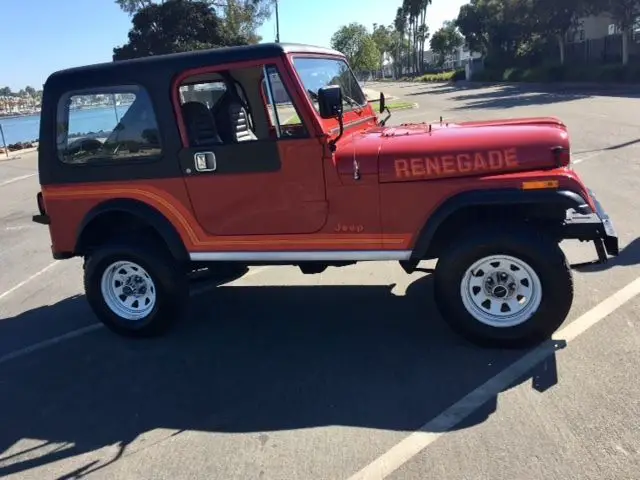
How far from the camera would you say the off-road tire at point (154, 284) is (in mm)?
4664

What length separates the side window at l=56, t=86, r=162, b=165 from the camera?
178 inches

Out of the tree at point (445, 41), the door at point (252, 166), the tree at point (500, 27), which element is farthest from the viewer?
the tree at point (445, 41)

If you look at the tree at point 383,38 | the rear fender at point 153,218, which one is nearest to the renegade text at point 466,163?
the rear fender at point 153,218

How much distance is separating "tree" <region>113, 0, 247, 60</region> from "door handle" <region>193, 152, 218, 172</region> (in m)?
34.3

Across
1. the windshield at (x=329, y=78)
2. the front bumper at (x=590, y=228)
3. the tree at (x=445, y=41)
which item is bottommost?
the front bumper at (x=590, y=228)

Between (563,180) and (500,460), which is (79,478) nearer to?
(500,460)

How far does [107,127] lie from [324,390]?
2618 millimetres

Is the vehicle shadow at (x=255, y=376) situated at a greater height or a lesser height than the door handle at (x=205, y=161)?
lesser

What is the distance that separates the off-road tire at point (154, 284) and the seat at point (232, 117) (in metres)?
1.06

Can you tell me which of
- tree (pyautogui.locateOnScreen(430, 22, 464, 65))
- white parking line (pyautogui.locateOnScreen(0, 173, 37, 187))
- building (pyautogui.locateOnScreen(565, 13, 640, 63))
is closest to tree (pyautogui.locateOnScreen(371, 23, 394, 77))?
tree (pyautogui.locateOnScreen(430, 22, 464, 65))

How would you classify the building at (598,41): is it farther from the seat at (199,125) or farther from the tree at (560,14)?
the seat at (199,125)

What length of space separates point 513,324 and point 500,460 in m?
1.27

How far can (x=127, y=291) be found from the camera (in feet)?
16.1

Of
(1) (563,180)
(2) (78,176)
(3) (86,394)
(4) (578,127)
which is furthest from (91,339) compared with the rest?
(4) (578,127)
